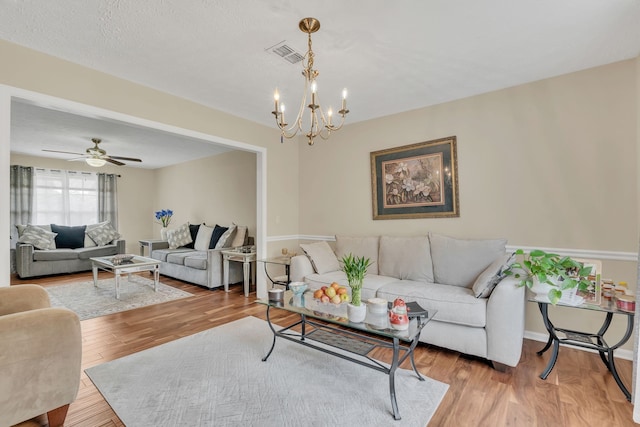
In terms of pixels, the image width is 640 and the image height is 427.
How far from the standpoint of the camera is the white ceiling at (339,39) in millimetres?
1941

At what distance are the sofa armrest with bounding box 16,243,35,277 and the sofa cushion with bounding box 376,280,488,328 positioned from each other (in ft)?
21.3

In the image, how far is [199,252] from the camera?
5520 mm

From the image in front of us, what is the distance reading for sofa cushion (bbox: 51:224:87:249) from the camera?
6277 mm

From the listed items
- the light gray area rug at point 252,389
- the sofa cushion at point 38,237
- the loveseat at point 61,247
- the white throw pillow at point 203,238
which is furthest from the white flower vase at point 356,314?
the sofa cushion at point 38,237

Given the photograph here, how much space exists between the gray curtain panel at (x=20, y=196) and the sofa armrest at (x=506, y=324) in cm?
840

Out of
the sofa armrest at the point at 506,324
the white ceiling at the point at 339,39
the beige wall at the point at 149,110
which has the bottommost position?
the sofa armrest at the point at 506,324

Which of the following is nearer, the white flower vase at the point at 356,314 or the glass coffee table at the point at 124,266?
the white flower vase at the point at 356,314

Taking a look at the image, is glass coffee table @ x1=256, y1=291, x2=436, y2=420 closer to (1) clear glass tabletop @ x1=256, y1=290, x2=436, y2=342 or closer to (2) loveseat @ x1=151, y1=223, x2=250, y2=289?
(1) clear glass tabletop @ x1=256, y1=290, x2=436, y2=342

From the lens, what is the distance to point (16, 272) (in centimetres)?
582

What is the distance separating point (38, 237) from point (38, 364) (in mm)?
5861

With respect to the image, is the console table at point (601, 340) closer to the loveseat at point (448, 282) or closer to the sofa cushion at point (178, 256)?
the loveseat at point (448, 282)

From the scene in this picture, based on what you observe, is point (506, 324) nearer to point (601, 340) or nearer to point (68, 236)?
point (601, 340)

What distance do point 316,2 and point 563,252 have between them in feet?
9.87

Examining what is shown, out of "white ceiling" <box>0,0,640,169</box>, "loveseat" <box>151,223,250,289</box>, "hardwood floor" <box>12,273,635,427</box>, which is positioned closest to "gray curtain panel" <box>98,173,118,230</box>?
"loveseat" <box>151,223,250,289</box>
